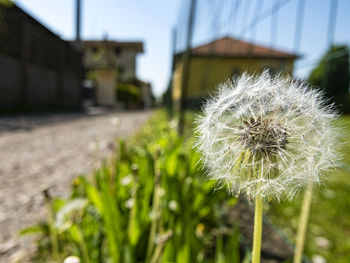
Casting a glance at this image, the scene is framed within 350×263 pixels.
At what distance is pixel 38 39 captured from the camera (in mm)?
12734

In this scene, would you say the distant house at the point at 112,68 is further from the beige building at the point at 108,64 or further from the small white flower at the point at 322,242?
the small white flower at the point at 322,242

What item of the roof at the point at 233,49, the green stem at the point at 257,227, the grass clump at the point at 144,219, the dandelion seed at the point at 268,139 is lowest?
the grass clump at the point at 144,219

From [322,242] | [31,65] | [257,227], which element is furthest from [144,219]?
[31,65]

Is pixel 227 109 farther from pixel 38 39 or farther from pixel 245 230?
pixel 38 39

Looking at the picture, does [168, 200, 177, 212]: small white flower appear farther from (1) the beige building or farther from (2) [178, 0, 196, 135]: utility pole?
(1) the beige building

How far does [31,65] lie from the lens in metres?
12.4

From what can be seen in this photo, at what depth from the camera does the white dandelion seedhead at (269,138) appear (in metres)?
0.31

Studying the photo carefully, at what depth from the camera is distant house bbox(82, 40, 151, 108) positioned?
26.2 metres

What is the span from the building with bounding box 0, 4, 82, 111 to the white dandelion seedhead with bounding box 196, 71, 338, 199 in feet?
36.7

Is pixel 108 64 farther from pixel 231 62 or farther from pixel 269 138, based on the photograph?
pixel 269 138

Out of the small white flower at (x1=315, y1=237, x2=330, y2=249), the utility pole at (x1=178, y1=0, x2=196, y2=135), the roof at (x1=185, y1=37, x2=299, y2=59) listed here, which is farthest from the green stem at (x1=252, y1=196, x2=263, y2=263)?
the utility pole at (x1=178, y1=0, x2=196, y2=135)

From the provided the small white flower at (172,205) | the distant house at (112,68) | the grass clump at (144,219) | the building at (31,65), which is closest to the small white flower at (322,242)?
the grass clump at (144,219)

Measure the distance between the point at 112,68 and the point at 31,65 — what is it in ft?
49.7

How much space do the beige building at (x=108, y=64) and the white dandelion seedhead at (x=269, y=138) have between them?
24056 mm
